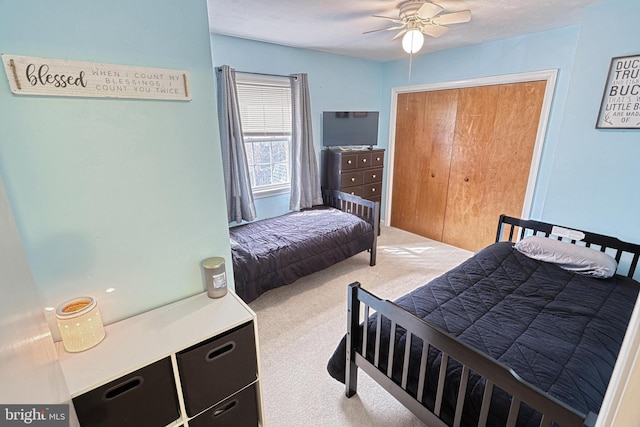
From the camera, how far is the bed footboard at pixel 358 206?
10.6ft

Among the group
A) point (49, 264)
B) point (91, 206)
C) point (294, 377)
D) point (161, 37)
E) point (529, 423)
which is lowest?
point (294, 377)

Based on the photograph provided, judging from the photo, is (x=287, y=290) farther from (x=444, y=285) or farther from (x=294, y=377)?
(x=444, y=285)

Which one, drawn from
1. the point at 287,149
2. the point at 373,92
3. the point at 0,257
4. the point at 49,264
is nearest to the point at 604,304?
the point at 0,257

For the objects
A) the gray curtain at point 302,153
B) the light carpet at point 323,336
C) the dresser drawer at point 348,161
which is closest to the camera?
the light carpet at point 323,336

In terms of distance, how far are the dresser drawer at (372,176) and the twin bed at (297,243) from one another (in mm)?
468

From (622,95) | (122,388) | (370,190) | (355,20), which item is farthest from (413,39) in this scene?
(122,388)

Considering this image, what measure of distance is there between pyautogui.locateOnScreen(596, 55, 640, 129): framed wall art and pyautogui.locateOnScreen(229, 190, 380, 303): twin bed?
6.33 feet

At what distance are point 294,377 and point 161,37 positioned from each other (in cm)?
190

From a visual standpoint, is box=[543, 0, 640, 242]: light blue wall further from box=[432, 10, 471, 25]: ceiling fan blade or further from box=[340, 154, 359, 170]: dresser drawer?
box=[340, 154, 359, 170]: dresser drawer

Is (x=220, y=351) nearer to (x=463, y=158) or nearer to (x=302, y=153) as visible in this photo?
(x=302, y=153)

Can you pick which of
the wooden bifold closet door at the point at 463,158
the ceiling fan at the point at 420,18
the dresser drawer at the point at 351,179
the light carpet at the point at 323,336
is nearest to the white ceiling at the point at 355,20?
the ceiling fan at the point at 420,18

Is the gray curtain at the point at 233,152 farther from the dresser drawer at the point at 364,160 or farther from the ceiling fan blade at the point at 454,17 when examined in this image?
the ceiling fan blade at the point at 454,17

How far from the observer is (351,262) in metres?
3.39

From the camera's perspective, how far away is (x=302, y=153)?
138 inches
